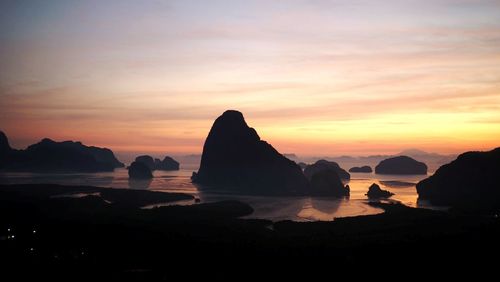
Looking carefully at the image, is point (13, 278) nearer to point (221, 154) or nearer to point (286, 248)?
point (286, 248)

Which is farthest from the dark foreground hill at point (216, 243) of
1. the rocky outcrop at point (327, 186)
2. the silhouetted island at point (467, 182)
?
the rocky outcrop at point (327, 186)

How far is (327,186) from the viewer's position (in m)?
145

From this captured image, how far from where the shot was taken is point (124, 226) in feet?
227

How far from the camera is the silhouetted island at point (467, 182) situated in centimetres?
11212

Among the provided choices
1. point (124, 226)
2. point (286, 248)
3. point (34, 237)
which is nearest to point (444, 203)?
point (286, 248)

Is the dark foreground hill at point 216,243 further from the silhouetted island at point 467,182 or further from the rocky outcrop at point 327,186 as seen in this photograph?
the rocky outcrop at point 327,186

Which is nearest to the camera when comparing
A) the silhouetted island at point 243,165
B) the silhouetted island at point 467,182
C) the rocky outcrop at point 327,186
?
the silhouetted island at point 467,182

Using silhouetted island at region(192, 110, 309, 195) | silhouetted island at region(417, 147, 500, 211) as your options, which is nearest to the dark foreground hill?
silhouetted island at region(417, 147, 500, 211)

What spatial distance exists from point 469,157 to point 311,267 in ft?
286

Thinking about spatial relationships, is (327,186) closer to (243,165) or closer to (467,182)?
(243,165)

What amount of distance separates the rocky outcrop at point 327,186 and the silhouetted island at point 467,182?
2532 cm

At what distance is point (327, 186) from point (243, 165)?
3852 centimetres

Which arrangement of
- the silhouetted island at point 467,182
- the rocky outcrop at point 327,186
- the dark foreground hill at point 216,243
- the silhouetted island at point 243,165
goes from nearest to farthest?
the dark foreground hill at point 216,243 < the silhouetted island at point 467,182 < the rocky outcrop at point 327,186 < the silhouetted island at point 243,165

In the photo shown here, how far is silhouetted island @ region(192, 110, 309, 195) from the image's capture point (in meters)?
161
